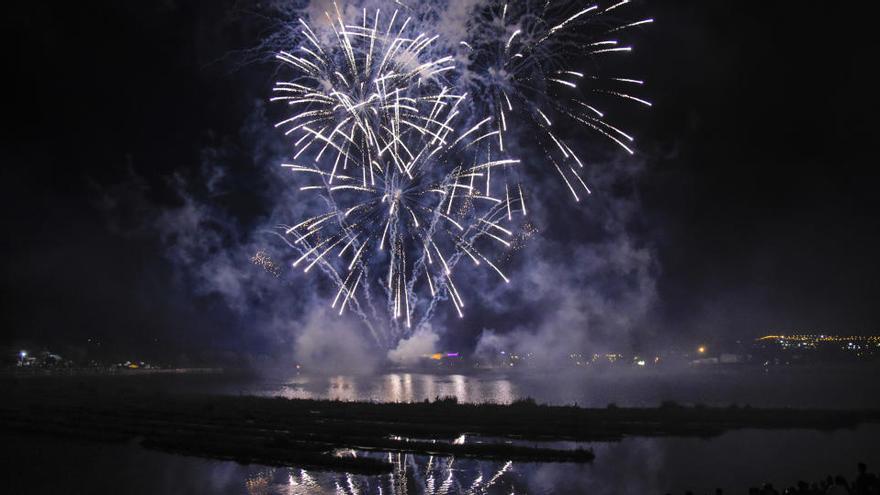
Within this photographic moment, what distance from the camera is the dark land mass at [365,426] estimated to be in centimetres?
2673

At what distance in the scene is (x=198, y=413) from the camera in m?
40.7

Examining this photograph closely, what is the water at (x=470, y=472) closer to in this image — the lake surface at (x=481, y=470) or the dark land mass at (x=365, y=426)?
the lake surface at (x=481, y=470)

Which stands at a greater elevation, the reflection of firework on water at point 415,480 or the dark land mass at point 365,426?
the dark land mass at point 365,426

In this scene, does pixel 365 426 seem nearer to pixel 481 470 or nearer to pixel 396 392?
pixel 481 470

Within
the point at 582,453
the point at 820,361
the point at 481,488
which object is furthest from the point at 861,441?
the point at 820,361

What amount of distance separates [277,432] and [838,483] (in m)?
24.7

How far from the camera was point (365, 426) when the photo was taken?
34156 millimetres

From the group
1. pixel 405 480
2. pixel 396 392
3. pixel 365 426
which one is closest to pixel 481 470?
pixel 405 480

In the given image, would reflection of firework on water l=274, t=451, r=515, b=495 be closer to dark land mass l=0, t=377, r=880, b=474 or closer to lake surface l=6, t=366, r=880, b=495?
lake surface l=6, t=366, r=880, b=495

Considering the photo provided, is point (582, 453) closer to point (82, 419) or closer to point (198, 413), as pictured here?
point (198, 413)

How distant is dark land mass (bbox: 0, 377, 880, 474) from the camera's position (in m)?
26.7

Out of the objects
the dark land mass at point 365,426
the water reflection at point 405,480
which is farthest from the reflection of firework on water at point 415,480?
the dark land mass at point 365,426

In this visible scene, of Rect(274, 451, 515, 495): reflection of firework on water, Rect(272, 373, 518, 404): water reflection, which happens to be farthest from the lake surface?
Rect(272, 373, 518, 404): water reflection

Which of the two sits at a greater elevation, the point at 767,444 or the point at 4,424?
the point at 4,424
